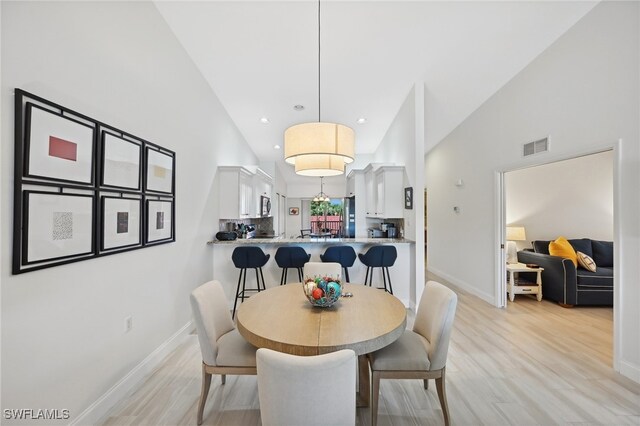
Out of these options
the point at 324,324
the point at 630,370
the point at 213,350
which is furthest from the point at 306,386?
the point at 630,370

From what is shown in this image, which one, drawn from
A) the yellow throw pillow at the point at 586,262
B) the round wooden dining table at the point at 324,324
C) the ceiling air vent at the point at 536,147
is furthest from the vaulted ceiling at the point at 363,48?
the yellow throw pillow at the point at 586,262

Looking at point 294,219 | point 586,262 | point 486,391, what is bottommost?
point 486,391

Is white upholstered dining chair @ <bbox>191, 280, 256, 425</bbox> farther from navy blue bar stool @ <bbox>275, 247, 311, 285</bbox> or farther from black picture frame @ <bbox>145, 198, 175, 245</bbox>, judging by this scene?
navy blue bar stool @ <bbox>275, 247, 311, 285</bbox>

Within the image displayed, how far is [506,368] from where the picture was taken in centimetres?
254

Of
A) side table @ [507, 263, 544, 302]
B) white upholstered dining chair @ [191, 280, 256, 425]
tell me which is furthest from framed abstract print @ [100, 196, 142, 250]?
side table @ [507, 263, 544, 302]

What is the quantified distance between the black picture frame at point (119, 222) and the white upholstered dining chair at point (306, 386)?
163cm

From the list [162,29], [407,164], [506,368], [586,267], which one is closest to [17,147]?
[162,29]

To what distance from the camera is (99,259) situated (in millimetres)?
1970

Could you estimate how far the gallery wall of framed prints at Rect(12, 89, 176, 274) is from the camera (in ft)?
4.75

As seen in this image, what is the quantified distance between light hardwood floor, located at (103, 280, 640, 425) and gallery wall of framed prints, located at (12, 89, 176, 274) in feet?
3.86

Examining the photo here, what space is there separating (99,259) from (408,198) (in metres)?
3.71

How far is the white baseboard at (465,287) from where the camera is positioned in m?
4.30

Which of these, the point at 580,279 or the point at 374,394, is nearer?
the point at 374,394

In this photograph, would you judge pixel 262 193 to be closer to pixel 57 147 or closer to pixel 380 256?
pixel 380 256
